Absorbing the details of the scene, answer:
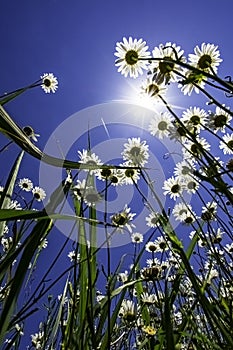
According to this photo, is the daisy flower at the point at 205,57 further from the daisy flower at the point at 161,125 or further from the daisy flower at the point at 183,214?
the daisy flower at the point at 183,214

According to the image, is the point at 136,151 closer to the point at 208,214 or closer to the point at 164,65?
the point at 208,214

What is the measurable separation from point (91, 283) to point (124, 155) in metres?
0.75

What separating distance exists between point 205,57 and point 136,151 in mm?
562

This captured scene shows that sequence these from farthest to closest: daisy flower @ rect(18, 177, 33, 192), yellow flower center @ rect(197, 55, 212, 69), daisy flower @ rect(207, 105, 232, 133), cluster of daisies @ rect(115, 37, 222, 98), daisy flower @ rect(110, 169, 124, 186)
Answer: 1. daisy flower @ rect(18, 177, 33, 192)
2. daisy flower @ rect(110, 169, 124, 186)
3. daisy flower @ rect(207, 105, 232, 133)
4. yellow flower center @ rect(197, 55, 212, 69)
5. cluster of daisies @ rect(115, 37, 222, 98)

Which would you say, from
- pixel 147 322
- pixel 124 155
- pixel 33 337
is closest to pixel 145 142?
pixel 124 155

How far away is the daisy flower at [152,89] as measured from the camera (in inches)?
35.2

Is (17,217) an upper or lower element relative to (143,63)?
Answer: lower

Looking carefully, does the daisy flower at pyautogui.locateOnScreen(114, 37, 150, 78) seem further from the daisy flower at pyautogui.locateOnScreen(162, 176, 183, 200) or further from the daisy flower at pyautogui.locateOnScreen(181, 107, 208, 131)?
the daisy flower at pyautogui.locateOnScreen(162, 176, 183, 200)

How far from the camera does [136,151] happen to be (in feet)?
4.66

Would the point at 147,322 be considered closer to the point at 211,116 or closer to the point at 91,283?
the point at 91,283

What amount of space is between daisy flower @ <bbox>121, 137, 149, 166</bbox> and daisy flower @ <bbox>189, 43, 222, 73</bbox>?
0.43 metres

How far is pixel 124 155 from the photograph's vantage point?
130 centimetres

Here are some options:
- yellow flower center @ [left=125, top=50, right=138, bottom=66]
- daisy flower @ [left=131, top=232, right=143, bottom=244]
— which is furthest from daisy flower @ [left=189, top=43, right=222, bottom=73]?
daisy flower @ [left=131, top=232, right=143, bottom=244]

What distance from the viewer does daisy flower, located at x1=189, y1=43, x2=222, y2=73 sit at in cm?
90
